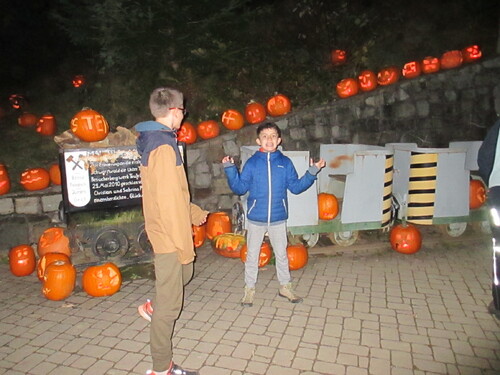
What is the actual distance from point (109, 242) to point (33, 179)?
1615 mm

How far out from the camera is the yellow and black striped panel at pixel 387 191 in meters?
5.82

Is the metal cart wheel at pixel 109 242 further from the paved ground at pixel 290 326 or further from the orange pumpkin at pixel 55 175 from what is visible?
the orange pumpkin at pixel 55 175

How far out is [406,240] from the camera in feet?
18.9

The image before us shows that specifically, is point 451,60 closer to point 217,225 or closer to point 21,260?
point 217,225

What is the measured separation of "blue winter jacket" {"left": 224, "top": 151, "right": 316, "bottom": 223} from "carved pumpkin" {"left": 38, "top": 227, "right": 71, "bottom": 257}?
2997 mm

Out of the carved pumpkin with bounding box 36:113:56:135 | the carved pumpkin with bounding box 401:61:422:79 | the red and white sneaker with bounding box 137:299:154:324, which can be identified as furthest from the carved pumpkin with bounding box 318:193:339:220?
the carved pumpkin with bounding box 36:113:56:135

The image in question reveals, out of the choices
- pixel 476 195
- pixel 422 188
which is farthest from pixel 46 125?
pixel 476 195

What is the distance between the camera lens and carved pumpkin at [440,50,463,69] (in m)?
8.96

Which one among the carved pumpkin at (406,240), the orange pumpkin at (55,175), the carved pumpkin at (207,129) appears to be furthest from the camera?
the carved pumpkin at (207,129)

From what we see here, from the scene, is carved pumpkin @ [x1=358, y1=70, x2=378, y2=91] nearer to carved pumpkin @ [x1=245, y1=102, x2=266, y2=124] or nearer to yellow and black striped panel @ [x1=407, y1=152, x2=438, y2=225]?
carved pumpkin @ [x1=245, y1=102, x2=266, y2=124]

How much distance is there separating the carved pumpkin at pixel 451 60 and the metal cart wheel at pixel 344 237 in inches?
219

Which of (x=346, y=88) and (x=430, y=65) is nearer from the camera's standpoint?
(x=346, y=88)

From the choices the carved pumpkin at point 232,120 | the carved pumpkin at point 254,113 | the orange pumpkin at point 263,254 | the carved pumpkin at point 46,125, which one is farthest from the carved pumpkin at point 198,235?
the carved pumpkin at point 46,125

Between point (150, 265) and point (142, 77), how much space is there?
15.1 ft
